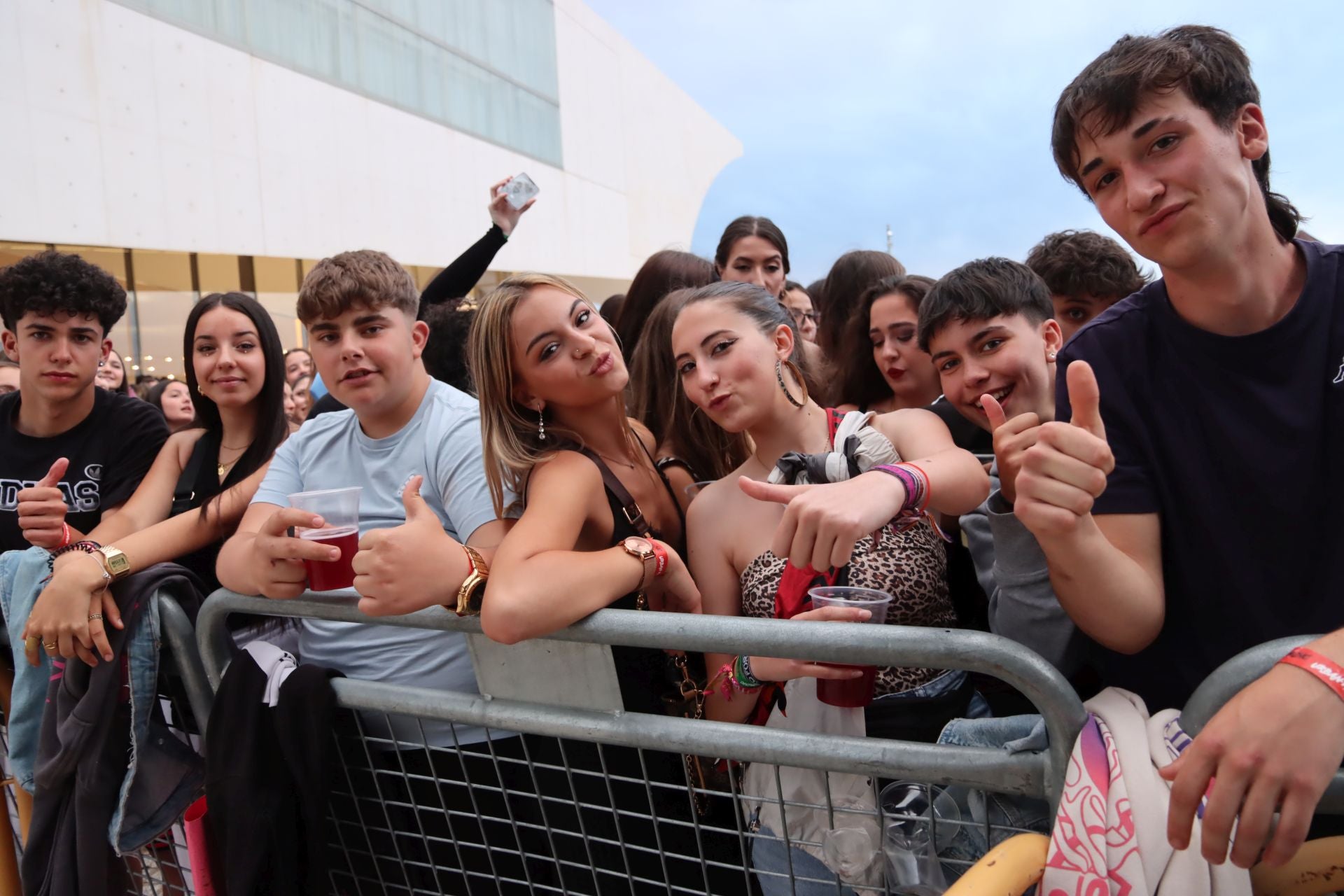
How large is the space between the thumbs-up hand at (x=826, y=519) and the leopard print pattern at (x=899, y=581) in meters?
0.34

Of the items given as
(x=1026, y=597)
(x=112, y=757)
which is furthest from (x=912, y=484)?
(x=112, y=757)

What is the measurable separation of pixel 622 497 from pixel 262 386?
1.60 meters

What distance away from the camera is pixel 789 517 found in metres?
1.59

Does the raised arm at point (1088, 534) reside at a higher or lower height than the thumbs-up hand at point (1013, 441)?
lower

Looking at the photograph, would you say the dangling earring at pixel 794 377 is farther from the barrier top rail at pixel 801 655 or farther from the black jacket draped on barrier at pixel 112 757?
the black jacket draped on barrier at pixel 112 757

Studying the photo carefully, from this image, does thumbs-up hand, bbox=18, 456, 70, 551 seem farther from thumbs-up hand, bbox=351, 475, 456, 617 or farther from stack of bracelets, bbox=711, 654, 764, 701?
stack of bracelets, bbox=711, 654, 764, 701

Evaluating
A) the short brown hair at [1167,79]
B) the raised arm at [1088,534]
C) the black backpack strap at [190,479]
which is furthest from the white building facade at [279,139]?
the raised arm at [1088,534]

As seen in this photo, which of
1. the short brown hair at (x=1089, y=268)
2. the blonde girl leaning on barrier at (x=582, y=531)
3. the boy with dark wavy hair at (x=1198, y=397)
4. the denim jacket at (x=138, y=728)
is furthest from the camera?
the short brown hair at (x=1089, y=268)

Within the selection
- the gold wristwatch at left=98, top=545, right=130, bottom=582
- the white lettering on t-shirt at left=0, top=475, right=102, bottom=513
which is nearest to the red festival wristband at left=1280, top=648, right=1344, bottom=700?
the gold wristwatch at left=98, top=545, right=130, bottom=582

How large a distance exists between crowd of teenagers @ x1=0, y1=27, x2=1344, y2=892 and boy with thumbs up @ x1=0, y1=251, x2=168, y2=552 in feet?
0.04

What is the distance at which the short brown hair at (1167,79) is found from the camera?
1637 mm

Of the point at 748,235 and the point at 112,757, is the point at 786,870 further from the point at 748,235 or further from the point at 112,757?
the point at 748,235

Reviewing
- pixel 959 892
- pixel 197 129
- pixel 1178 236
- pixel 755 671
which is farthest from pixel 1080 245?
pixel 197 129

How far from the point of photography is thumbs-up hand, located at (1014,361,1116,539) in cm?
140
